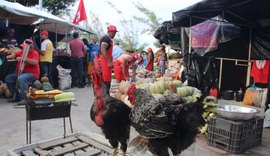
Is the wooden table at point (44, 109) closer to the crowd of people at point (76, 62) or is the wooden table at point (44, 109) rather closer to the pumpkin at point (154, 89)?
the crowd of people at point (76, 62)

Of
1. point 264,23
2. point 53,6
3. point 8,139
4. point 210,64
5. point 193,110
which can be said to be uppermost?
point 53,6

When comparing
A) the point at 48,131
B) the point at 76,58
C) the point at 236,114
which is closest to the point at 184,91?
the point at 236,114

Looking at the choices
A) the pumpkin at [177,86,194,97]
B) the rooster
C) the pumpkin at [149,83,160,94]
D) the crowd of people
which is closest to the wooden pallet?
the rooster

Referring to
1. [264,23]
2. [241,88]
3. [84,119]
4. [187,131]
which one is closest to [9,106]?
[84,119]

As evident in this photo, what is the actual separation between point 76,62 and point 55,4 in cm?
894

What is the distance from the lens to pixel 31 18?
408 inches

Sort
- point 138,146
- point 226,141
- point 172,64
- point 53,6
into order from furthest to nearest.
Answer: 1. point 53,6
2. point 172,64
3. point 226,141
4. point 138,146

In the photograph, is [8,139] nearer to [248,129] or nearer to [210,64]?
[248,129]

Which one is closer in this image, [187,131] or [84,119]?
[187,131]

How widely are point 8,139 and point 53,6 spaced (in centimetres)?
1474

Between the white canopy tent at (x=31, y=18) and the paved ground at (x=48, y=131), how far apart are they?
3268mm

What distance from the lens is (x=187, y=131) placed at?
2867 mm

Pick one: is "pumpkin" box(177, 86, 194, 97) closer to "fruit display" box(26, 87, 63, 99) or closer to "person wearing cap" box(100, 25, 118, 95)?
"person wearing cap" box(100, 25, 118, 95)

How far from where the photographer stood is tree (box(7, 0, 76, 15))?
55.5 feet
